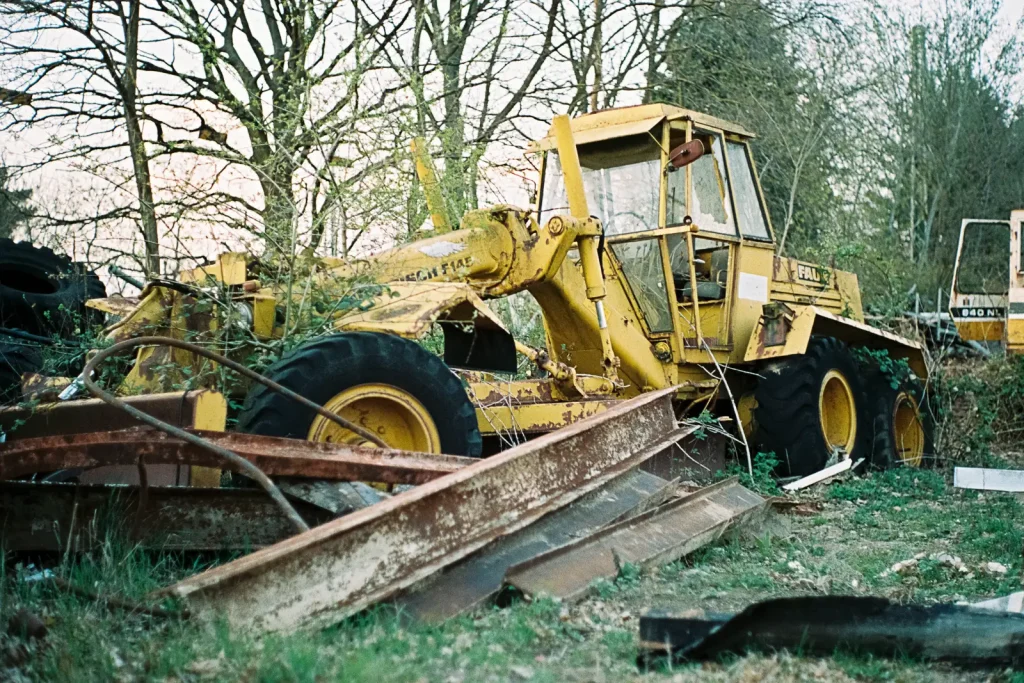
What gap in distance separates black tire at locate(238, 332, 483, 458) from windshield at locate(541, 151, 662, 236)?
10.1 ft

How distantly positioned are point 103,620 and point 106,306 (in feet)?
10.6

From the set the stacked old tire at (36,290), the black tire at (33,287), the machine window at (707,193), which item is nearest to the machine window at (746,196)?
the machine window at (707,193)

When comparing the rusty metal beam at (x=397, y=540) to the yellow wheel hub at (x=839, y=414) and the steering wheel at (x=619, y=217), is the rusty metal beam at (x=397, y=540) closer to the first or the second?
the steering wheel at (x=619, y=217)

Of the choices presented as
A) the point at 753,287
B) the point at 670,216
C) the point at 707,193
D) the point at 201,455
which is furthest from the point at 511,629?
the point at 753,287

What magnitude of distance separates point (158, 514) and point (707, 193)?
17.1 feet

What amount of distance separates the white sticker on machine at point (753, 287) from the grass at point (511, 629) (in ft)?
10.4

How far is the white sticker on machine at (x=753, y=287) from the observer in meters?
8.40

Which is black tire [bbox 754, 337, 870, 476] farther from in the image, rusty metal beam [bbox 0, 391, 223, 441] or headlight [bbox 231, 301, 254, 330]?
rusty metal beam [bbox 0, 391, 223, 441]

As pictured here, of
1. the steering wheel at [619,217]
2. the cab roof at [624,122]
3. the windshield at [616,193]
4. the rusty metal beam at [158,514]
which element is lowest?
the rusty metal beam at [158,514]

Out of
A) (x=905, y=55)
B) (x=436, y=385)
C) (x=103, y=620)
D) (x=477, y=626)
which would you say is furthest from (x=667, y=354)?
(x=905, y=55)

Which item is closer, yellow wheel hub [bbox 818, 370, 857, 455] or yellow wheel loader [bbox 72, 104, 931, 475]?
yellow wheel loader [bbox 72, 104, 931, 475]

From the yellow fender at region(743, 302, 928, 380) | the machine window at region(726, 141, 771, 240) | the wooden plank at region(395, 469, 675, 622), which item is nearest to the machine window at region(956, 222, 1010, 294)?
the machine window at region(726, 141, 771, 240)

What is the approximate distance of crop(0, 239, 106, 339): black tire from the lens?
27.8 feet

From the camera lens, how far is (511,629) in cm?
364
